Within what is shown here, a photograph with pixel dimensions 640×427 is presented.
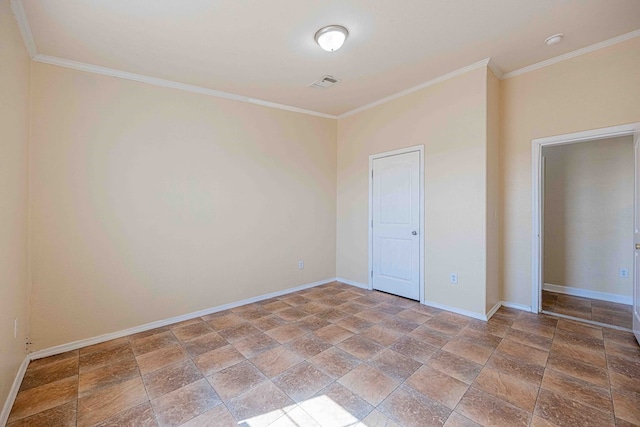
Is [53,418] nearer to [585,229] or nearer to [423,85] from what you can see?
[423,85]

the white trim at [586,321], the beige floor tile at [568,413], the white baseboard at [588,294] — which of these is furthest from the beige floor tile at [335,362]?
the white baseboard at [588,294]

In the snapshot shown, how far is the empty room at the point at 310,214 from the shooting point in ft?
6.44

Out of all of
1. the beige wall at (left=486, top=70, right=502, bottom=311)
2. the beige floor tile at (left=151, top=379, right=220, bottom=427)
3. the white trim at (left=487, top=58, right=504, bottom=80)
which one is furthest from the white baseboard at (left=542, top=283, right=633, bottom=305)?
the beige floor tile at (left=151, top=379, right=220, bottom=427)

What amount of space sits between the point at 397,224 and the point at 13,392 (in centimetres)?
394

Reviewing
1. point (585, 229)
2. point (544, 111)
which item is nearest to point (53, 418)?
point (544, 111)

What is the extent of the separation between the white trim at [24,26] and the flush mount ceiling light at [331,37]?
213cm

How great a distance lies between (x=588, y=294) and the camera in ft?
12.6

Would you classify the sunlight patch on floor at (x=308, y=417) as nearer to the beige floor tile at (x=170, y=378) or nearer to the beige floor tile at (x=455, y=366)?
the beige floor tile at (x=170, y=378)

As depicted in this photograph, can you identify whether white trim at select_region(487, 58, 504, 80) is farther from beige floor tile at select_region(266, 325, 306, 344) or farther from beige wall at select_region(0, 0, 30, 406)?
beige wall at select_region(0, 0, 30, 406)

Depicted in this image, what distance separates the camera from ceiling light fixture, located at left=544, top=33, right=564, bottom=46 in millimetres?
2553

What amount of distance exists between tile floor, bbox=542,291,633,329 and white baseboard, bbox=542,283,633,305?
0.33 ft

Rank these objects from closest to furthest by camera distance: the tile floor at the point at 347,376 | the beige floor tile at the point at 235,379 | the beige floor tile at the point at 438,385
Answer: the tile floor at the point at 347,376
the beige floor tile at the point at 438,385
the beige floor tile at the point at 235,379

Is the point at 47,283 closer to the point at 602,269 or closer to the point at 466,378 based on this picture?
A: the point at 466,378

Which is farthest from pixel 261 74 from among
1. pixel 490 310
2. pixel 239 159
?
pixel 490 310
